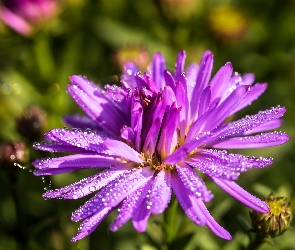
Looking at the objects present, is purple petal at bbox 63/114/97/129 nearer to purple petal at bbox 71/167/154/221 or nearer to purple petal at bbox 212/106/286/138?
purple petal at bbox 71/167/154/221

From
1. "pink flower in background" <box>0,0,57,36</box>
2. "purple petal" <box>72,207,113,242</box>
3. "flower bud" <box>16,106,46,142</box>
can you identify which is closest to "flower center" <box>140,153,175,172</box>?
"purple petal" <box>72,207,113,242</box>

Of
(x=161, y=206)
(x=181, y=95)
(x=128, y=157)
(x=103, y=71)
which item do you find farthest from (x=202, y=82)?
(x=103, y=71)

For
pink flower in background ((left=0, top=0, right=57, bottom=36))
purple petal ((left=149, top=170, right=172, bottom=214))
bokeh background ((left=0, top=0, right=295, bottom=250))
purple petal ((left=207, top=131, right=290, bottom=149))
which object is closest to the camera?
purple petal ((left=149, top=170, right=172, bottom=214))

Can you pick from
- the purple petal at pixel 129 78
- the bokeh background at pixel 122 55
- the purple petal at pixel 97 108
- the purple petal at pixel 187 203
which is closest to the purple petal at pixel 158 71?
the purple petal at pixel 129 78

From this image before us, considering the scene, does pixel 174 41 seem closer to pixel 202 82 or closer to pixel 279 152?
pixel 279 152

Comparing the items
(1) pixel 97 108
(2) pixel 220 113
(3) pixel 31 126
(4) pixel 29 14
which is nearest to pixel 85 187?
(1) pixel 97 108

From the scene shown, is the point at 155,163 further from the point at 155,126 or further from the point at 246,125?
the point at 246,125
